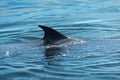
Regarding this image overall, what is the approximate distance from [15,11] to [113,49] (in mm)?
10270

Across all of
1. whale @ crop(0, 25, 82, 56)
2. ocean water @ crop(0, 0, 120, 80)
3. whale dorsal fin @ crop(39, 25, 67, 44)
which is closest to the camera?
ocean water @ crop(0, 0, 120, 80)

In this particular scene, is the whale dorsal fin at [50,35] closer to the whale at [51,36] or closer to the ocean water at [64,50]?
the whale at [51,36]

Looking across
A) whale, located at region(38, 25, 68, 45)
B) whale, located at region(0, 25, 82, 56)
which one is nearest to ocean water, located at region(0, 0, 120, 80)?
whale, located at region(0, 25, 82, 56)

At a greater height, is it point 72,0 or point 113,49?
point 72,0

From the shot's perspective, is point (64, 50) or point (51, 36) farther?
point (51, 36)

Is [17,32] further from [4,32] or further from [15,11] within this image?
[15,11]

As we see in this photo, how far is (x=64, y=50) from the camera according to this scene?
10.6 m

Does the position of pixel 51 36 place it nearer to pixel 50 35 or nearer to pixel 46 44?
pixel 50 35

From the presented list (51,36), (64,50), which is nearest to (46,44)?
(51,36)

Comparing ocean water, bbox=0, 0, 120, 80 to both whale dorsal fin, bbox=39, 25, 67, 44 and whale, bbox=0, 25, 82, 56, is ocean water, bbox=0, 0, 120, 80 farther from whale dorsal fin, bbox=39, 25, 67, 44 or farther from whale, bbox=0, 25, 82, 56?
whale dorsal fin, bbox=39, 25, 67, 44

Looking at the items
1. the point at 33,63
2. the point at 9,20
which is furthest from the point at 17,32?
the point at 33,63

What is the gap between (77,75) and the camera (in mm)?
9047

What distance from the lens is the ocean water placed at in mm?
9242

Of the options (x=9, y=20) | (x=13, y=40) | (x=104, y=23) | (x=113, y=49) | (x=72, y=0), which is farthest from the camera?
(x=72, y=0)
